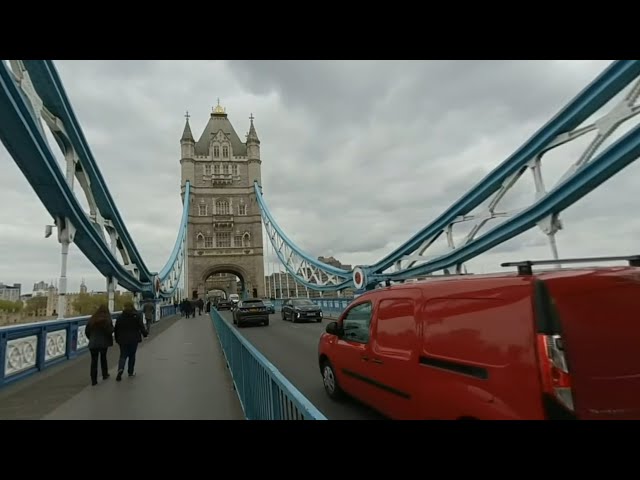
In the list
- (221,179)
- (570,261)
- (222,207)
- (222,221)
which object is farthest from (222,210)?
(570,261)

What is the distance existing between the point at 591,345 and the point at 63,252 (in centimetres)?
1167

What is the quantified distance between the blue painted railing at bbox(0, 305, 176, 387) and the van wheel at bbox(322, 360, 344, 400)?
569cm

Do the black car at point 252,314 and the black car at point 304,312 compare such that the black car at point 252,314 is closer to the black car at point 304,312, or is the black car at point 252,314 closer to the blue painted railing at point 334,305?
the black car at point 304,312

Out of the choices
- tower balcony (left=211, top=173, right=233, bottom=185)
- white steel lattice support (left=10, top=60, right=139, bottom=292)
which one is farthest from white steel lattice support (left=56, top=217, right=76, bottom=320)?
tower balcony (left=211, top=173, right=233, bottom=185)

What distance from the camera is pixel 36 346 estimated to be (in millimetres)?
8109

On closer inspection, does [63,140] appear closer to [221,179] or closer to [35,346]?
[35,346]

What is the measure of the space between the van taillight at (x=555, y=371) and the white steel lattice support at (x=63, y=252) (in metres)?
11.0

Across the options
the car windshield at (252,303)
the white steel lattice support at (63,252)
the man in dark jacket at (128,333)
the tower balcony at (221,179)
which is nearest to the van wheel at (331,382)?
the man in dark jacket at (128,333)

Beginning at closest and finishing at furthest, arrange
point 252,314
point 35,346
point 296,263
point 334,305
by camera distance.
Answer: point 35,346, point 252,314, point 334,305, point 296,263

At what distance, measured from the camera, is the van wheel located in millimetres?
5395

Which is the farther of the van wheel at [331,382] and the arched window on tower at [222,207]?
the arched window on tower at [222,207]

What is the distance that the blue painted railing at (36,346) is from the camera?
22.7ft

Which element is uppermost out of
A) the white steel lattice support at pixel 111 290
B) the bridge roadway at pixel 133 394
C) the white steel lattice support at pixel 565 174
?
the white steel lattice support at pixel 565 174
